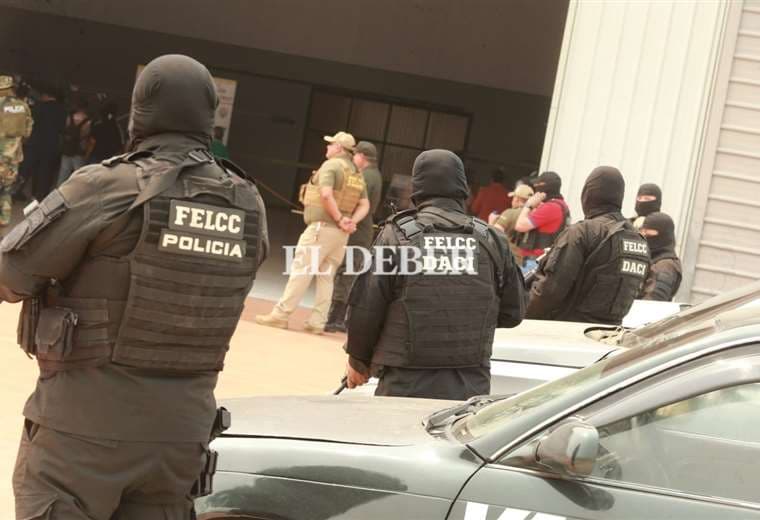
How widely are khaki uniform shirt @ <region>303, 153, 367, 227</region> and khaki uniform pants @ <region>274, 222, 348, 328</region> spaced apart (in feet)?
0.21

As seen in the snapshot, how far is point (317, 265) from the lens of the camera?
1128 cm

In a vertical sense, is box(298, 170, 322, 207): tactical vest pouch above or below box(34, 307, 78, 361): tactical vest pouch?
above

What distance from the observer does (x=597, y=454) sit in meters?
3.19

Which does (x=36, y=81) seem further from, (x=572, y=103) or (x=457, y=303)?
(x=457, y=303)

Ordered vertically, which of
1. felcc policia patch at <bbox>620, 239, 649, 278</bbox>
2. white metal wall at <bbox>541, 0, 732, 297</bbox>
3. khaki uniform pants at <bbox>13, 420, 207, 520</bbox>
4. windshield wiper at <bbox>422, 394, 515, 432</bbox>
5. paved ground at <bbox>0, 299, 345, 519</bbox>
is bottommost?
paved ground at <bbox>0, 299, 345, 519</bbox>

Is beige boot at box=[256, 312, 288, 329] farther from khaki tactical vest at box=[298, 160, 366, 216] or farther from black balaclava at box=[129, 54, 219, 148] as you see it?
black balaclava at box=[129, 54, 219, 148]

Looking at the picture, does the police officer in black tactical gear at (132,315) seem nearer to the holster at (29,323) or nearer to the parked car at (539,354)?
the holster at (29,323)

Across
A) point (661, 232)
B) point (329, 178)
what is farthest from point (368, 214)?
point (661, 232)

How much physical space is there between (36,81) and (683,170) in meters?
16.6

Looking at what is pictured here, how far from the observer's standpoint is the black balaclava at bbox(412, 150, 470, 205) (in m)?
5.29

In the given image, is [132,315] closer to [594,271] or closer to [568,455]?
[568,455]

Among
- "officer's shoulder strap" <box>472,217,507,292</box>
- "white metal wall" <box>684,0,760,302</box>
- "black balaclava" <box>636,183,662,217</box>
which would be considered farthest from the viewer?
"white metal wall" <box>684,0,760,302</box>

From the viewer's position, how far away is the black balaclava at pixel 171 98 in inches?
139

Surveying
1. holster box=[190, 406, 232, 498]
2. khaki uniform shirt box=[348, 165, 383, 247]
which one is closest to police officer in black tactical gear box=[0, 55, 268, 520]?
holster box=[190, 406, 232, 498]
